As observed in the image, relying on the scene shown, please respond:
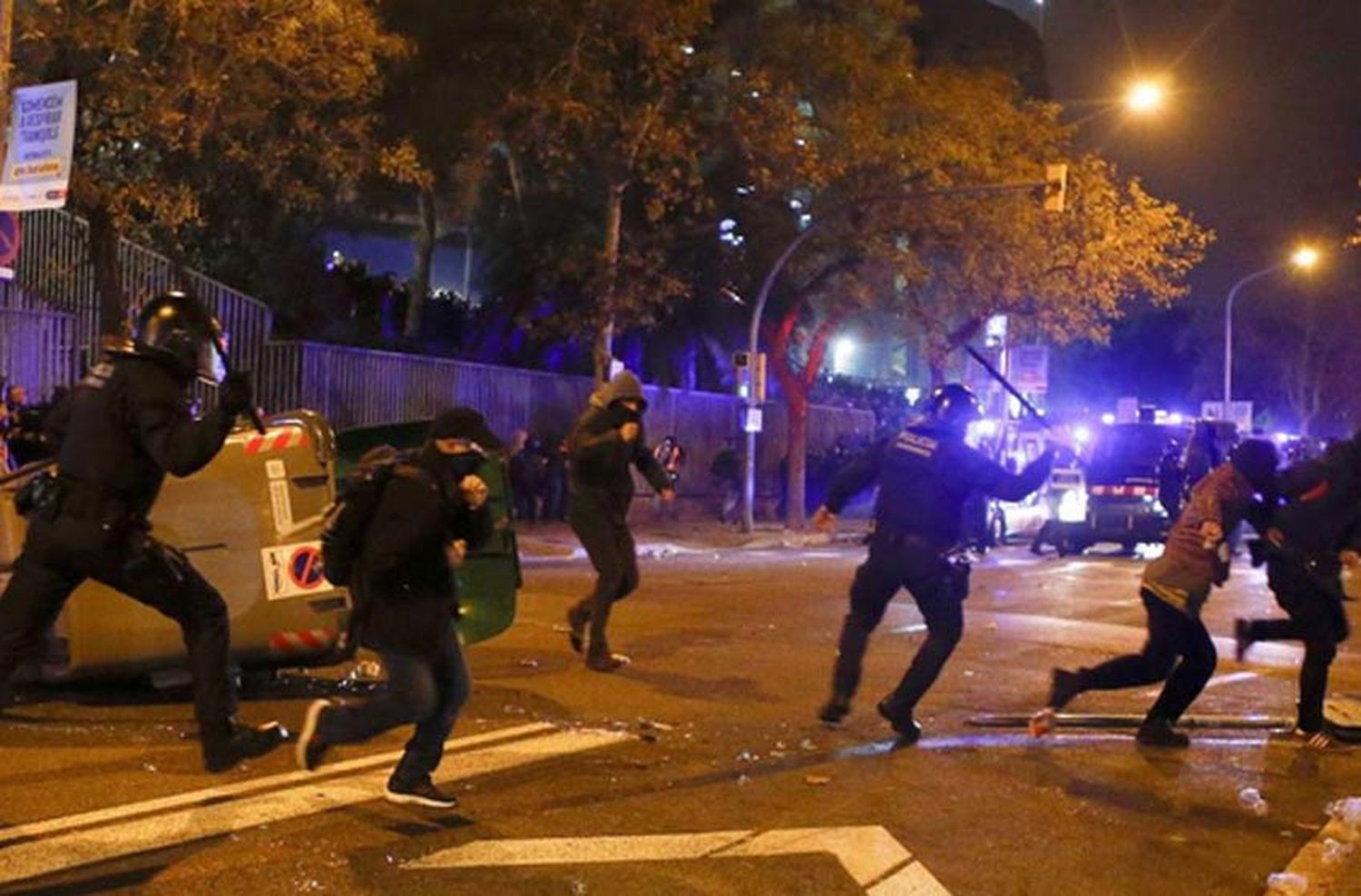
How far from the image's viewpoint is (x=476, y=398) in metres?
26.5

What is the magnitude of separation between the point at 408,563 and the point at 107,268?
14574 mm

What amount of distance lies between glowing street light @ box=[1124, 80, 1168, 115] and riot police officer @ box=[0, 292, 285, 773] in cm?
1956

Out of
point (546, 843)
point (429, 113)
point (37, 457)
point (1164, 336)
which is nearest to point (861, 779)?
point (546, 843)

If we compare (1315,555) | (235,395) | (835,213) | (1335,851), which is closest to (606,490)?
(1315,555)

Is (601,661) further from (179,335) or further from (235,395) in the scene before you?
(235,395)

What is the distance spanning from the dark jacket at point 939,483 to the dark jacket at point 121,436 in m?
3.31

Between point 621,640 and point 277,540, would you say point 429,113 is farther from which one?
point 277,540

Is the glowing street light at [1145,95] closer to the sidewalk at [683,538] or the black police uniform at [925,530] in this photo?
the sidewalk at [683,538]

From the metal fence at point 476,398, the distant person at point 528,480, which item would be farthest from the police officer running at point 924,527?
the distant person at point 528,480

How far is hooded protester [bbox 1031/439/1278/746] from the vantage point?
7.38 m

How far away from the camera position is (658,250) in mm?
25828

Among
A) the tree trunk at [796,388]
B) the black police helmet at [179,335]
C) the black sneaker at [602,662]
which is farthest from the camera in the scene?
the tree trunk at [796,388]

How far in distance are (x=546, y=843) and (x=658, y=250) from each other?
2091 cm

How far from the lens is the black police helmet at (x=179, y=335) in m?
5.45
